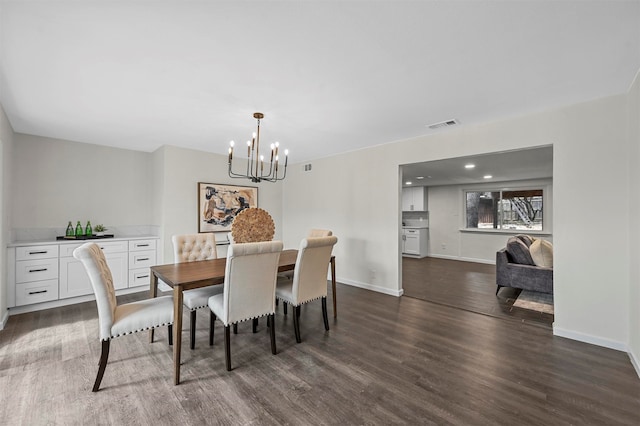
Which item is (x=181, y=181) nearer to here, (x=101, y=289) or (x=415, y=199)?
(x=101, y=289)

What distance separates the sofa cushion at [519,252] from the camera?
429 centimetres

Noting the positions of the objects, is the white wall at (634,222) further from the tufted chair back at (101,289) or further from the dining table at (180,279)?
the tufted chair back at (101,289)

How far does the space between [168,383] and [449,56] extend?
310cm

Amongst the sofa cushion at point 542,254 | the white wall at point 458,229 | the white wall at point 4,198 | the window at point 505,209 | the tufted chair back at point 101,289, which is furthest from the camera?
the white wall at point 458,229

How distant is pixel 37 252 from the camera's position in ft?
11.7

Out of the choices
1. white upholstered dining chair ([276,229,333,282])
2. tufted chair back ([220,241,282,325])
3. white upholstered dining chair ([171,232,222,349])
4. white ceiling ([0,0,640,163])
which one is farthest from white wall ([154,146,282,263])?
tufted chair back ([220,241,282,325])

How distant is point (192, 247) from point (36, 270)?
7.03 ft

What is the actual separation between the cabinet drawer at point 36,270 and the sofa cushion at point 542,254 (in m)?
6.80

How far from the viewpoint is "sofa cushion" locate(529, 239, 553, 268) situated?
4148 mm

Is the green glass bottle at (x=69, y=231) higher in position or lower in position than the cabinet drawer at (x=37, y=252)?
higher

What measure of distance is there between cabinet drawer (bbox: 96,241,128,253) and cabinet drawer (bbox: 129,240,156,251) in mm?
86

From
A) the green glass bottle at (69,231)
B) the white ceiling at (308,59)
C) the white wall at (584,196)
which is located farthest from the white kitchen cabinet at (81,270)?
the white wall at (584,196)

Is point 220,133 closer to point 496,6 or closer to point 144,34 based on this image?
point 144,34

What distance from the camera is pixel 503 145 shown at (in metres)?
3.18
